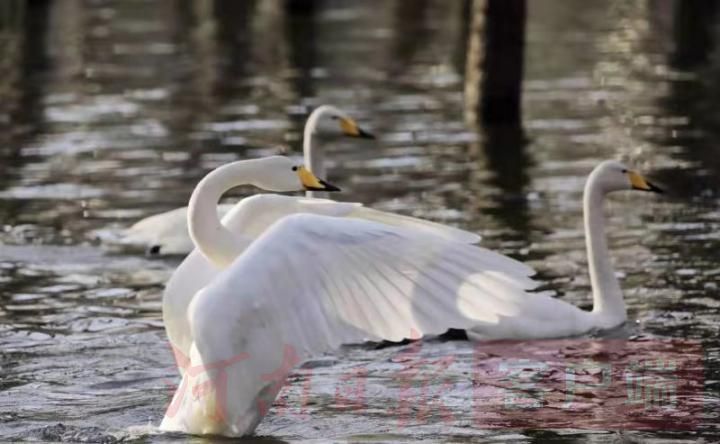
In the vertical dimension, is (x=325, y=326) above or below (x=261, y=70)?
above

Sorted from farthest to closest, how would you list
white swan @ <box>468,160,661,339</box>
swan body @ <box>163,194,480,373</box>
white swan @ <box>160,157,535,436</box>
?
white swan @ <box>468,160,661,339</box>
swan body @ <box>163,194,480,373</box>
white swan @ <box>160,157,535,436</box>

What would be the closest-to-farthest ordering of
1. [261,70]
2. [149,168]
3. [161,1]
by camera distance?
[149,168] → [261,70] → [161,1]

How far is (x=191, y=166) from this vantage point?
54.0ft

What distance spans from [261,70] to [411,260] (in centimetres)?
1804

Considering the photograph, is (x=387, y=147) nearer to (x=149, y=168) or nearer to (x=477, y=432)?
(x=149, y=168)

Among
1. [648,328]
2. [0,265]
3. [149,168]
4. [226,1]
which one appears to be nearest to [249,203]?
[648,328]

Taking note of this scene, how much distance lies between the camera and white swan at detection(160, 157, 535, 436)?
7145 mm

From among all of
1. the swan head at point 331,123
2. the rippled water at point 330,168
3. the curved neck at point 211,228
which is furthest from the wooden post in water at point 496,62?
the curved neck at point 211,228

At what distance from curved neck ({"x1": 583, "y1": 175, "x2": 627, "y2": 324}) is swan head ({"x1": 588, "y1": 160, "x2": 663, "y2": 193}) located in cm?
3

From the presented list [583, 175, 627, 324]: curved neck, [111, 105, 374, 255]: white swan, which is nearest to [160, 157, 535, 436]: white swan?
[583, 175, 627, 324]: curved neck

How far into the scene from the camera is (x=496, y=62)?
17.5 m

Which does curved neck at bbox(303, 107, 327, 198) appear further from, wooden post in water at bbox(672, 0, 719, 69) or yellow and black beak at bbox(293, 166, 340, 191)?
wooden post in water at bbox(672, 0, 719, 69)

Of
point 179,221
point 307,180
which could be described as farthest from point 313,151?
point 307,180

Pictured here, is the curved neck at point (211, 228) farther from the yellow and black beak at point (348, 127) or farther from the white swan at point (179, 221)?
the yellow and black beak at point (348, 127)
